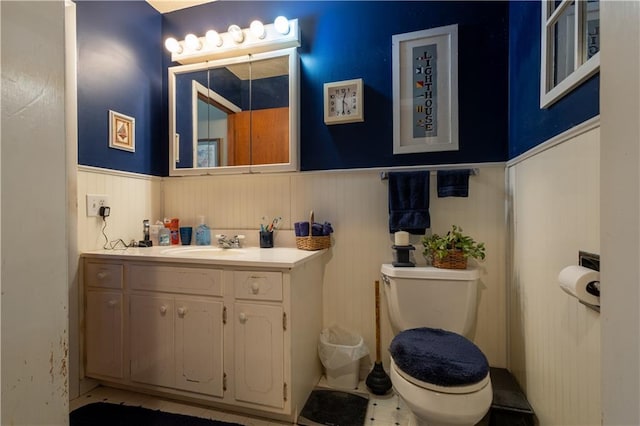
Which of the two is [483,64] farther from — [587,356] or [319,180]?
[587,356]

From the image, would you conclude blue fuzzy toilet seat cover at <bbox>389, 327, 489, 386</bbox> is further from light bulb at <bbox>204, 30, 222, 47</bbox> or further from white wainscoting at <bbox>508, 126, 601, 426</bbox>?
light bulb at <bbox>204, 30, 222, 47</bbox>

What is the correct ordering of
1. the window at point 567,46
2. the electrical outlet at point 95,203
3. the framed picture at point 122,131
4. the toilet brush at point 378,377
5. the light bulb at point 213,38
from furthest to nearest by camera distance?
the light bulb at point 213,38, the framed picture at point 122,131, the electrical outlet at point 95,203, the toilet brush at point 378,377, the window at point 567,46

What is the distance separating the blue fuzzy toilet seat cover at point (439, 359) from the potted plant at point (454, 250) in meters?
0.35

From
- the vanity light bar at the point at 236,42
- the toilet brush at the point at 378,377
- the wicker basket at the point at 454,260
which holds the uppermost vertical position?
the vanity light bar at the point at 236,42

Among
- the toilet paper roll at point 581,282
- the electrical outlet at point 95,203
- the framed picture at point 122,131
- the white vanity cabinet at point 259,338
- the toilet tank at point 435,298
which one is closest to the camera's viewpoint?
the toilet paper roll at point 581,282

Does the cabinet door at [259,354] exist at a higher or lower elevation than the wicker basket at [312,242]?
lower

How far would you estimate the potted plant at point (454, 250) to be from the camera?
1396mm

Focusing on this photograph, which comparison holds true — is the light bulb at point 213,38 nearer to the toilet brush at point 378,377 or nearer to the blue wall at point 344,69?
the blue wall at point 344,69

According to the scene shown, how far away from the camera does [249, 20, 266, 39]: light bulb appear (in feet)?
5.78

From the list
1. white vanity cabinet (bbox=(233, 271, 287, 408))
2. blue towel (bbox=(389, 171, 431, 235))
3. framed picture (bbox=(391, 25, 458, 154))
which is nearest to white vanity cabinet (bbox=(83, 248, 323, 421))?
white vanity cabinet (bbox=(233, 271, 287, 408))

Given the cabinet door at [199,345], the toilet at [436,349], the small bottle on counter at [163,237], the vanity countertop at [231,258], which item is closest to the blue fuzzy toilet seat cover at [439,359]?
the toilet at [436,349]

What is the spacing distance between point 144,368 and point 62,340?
4.22ft

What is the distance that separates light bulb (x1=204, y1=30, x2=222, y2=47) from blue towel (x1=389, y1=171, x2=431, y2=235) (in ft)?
4.74

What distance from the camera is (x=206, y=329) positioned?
133 cm
